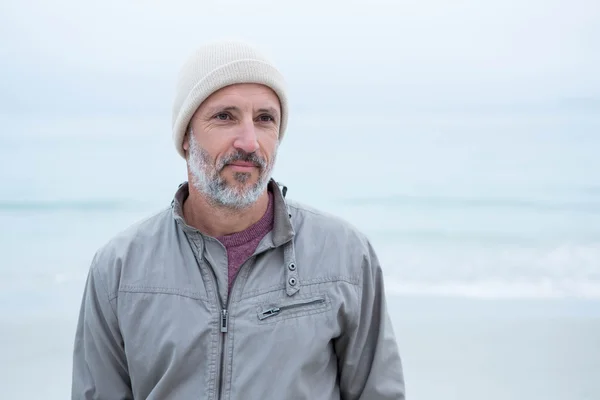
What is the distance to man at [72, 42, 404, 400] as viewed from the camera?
1.57 meters

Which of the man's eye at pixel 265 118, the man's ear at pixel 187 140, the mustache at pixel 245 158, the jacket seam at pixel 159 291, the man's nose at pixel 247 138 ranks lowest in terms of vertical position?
the jacket seam at pixel 159 291

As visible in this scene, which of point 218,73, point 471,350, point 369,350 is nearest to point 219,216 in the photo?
point 218,73

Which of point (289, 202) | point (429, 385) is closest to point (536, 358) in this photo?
point (429, 385)

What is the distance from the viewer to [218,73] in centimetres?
162

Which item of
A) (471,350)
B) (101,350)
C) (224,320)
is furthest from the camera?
(471,350)

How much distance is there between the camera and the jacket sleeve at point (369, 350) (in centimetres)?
164

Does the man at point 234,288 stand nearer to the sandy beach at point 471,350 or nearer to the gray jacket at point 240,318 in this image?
the gray jacket at point 240,318

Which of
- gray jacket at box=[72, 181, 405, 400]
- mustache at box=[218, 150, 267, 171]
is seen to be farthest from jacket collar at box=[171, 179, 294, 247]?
mustache at box=[218, 150, 267, 171]

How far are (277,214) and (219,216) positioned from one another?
4.8 inches

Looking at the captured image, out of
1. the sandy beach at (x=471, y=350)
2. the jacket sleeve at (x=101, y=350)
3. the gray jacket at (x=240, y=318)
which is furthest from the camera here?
the sandy beach at (x=471, y=350)

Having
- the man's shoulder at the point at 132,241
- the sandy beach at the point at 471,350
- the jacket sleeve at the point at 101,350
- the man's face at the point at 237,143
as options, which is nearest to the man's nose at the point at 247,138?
the man's face at the point at 237,143

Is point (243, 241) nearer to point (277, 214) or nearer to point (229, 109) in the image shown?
point (277, 214)

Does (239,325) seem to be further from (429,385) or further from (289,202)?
(429,385)

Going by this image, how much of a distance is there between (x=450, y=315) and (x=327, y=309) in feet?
12.7
